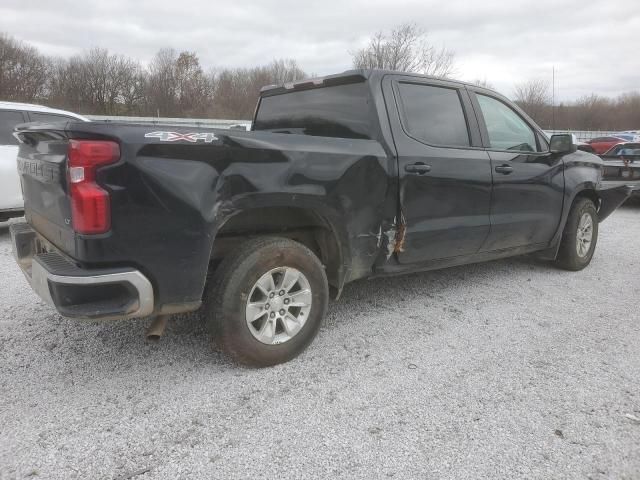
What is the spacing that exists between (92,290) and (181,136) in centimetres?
88

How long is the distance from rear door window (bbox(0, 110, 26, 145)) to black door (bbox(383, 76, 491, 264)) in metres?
5.18

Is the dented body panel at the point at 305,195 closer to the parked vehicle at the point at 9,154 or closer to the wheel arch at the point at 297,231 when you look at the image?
the wheel arch at the point at 297,231

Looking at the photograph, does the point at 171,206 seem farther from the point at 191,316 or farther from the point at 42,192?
the point at 191,316

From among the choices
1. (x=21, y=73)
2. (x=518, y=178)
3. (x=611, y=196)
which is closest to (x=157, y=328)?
(x=518, y=178)

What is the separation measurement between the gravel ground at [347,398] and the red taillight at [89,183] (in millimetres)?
1002

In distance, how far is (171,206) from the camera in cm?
251

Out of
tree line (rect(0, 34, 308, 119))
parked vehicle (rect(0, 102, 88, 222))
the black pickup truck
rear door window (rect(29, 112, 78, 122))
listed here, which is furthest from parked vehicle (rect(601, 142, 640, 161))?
tree line (rect(0, 34, 308, 119))

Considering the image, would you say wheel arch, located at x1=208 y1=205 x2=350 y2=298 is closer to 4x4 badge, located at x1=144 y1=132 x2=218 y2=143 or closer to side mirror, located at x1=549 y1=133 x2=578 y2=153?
4x4 badge, located at x1=144 y1=132 x2=218 y2=143

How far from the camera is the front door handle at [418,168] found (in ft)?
11.5

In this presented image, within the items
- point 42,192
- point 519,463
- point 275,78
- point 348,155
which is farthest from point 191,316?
point 275,78

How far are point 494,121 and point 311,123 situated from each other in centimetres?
168

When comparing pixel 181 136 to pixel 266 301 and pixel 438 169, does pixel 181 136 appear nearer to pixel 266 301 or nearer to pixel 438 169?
pixel 266 301

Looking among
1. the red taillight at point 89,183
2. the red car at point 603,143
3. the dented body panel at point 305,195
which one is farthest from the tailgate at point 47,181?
the red car at point 603,143

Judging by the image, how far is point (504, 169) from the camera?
4.20m
